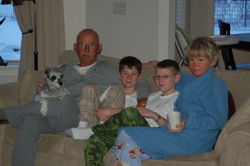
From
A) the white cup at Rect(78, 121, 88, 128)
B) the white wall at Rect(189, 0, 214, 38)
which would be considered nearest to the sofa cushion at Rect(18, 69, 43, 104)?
the white cup at Rect(78, 121, 88, 128)

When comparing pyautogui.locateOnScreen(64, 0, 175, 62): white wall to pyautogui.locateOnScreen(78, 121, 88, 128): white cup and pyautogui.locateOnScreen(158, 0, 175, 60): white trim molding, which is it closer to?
pyautogui.locateOnScreen(158, 0, 175, 60): white trim molding

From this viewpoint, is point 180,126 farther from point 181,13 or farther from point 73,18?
point 181,13

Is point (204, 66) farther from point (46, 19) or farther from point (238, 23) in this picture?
point (238, 23)

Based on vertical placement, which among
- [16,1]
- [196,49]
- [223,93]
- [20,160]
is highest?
[16,1]

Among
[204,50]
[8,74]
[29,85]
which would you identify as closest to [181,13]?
[8,74]

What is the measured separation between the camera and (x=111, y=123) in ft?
10.5

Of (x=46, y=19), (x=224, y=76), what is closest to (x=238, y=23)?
(x=46, y=19)

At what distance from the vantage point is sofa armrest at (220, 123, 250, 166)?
8.81ft

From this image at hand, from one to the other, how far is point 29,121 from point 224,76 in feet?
4.40

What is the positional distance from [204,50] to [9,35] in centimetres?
317

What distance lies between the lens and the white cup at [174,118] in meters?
2.79

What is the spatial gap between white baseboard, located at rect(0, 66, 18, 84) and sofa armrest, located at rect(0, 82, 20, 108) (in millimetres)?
1574

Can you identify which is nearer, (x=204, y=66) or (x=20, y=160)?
(x=204, y=66)

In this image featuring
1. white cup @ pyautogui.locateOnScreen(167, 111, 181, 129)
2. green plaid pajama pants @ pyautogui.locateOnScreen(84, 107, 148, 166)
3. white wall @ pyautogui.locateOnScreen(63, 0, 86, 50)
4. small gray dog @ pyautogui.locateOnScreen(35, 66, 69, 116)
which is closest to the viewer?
white cup @ pyautogui.locateOnScreen(167, 111, 181, 129)
